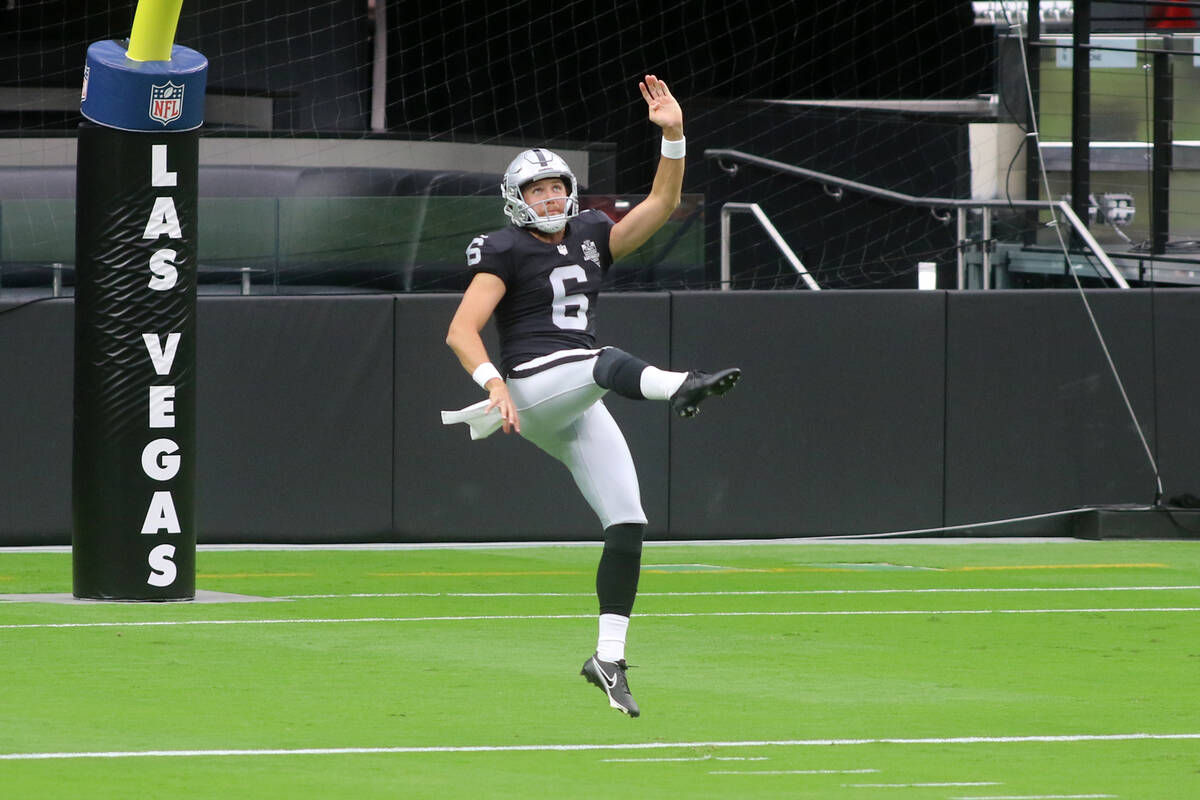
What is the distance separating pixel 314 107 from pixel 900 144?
688 centimetres

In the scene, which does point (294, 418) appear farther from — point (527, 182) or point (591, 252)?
point (527, 182)

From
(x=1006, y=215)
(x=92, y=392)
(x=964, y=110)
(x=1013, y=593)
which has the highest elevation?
(x=964, y=110)

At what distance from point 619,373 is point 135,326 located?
4.34 m

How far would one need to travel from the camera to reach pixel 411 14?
942 inches

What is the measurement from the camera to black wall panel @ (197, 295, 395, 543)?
14953mm

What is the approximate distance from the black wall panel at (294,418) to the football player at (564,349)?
7204 mm

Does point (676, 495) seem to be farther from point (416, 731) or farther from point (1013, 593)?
point (416, 731)

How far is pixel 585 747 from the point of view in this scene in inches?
269

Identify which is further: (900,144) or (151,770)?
(900,144)

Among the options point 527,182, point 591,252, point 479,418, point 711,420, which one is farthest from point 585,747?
point 711,420

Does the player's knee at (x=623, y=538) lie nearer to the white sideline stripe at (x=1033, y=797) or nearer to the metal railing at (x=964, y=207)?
the white sideline stripe at (x=1033, y=797)

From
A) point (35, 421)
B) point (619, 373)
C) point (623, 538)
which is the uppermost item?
point (619, 373)

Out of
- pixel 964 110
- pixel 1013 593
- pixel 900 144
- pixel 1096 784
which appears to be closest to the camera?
pixel 1096 784

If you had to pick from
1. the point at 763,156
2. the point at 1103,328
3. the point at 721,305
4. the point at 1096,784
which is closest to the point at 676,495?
the point at 721,305
